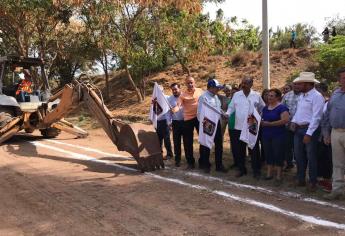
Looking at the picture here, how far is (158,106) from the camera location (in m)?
9.64

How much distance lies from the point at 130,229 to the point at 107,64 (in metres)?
20.8

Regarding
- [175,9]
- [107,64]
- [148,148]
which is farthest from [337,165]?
[107,64]

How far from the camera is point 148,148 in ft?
29.0

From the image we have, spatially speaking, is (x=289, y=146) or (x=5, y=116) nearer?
(x=289, y=146)

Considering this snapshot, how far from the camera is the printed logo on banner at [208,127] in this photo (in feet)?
27.6

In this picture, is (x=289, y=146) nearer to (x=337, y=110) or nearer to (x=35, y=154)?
(x=337, y=110)

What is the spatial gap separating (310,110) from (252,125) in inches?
46.3

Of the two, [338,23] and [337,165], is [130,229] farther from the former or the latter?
[338,23]

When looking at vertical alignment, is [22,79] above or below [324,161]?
above

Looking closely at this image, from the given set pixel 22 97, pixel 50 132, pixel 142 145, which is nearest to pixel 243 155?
pixel 142 145

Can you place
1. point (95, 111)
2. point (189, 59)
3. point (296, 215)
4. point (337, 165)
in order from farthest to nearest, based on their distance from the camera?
point (189, 59)
point (95, 111)
point (337, 165)
point (296, 215)

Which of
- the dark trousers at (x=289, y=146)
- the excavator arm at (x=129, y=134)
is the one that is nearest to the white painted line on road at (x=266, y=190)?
the excavator arm at (x=129, y=134)

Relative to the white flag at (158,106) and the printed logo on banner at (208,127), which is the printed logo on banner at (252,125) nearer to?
the printed logo on banner at (208,127)

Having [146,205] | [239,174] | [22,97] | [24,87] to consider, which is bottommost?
[146,205]
